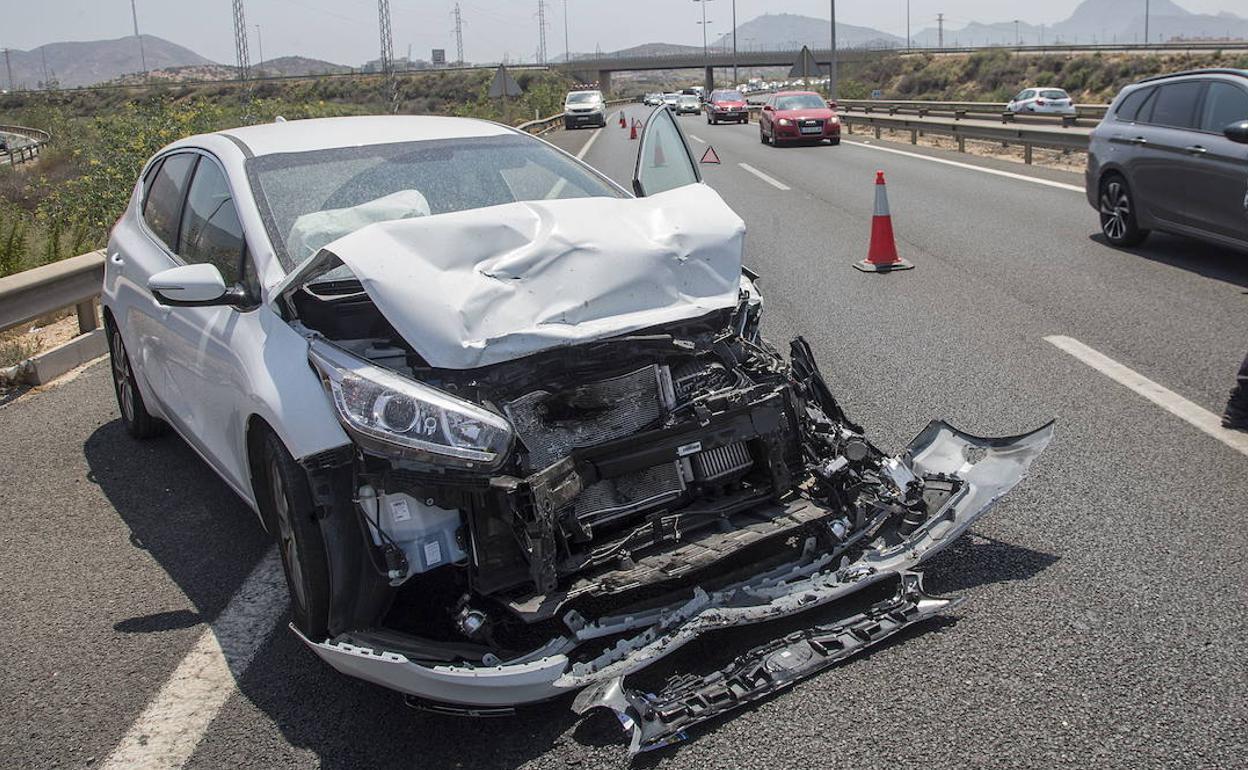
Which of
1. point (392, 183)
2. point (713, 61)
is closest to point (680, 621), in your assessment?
point (392, 183)

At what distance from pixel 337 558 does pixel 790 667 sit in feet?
4.62

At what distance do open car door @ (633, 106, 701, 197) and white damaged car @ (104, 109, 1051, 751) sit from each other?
3.32 feet

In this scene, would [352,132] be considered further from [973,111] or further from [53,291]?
[973,111]

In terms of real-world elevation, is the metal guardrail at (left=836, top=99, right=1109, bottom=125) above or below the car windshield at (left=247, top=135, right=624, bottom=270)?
above

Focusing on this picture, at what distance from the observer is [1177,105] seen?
10.0 m

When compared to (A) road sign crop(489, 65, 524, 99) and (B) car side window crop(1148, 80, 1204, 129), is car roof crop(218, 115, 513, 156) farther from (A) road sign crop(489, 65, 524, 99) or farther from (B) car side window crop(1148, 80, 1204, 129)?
(A) road sign crop(489, 65, 524, 99)

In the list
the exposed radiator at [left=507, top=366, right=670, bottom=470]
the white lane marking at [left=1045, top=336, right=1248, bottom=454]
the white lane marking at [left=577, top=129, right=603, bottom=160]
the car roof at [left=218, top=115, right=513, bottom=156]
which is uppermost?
the white lane marking at [left=577, top=129, right=603, bottom=160]

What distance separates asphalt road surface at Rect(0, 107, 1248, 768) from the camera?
305cm

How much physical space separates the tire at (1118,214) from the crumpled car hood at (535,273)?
7.81 m

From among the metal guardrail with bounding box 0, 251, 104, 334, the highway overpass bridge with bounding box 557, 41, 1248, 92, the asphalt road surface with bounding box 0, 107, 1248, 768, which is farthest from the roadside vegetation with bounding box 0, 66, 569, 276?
the highway overpass bridge with bounding box 557, 41, 1248, 92

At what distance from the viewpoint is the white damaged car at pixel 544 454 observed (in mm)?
3229

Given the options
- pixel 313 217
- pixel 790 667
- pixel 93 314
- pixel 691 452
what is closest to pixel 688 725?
pixel 790 667

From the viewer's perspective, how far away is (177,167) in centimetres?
534

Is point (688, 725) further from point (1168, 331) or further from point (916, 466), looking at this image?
point (1168, 331)
